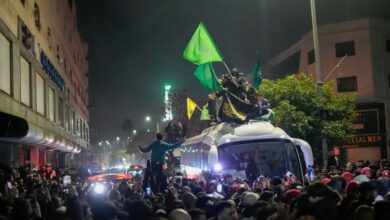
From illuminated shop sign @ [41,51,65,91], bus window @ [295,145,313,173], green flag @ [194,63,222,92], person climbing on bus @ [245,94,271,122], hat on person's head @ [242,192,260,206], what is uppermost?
illuminated shop sign @ [41,51,65,91]

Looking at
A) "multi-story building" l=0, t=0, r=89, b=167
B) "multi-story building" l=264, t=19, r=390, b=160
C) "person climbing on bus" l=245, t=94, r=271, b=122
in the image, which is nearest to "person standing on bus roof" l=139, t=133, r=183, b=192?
"multi-story building" l=0, t=0, r=89, b=167

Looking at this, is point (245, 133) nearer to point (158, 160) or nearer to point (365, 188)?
point (158, 160)

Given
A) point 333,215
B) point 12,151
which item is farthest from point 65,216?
point 12,151

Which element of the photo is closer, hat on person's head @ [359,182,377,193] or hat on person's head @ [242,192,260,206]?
hat on person's head @ [359,182,377,193]

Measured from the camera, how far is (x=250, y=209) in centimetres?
782

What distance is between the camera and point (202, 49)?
19.2 metres

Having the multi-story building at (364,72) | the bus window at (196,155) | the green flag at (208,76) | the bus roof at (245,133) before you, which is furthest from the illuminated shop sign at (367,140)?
the bus roof at (245,133)

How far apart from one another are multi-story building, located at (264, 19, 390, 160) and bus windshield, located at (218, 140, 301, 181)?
29.0m

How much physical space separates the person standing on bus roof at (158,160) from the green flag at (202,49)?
709 centimetres

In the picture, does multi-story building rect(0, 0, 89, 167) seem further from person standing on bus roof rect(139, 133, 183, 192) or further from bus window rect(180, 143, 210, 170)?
bus window rect(180, 143, 210, 170)

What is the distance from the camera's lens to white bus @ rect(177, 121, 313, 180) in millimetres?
16609

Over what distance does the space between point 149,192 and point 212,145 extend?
482 cm

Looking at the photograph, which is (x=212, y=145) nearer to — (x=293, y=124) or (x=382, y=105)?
(x=293, y=124)

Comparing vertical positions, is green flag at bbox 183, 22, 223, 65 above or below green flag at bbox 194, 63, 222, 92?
above
